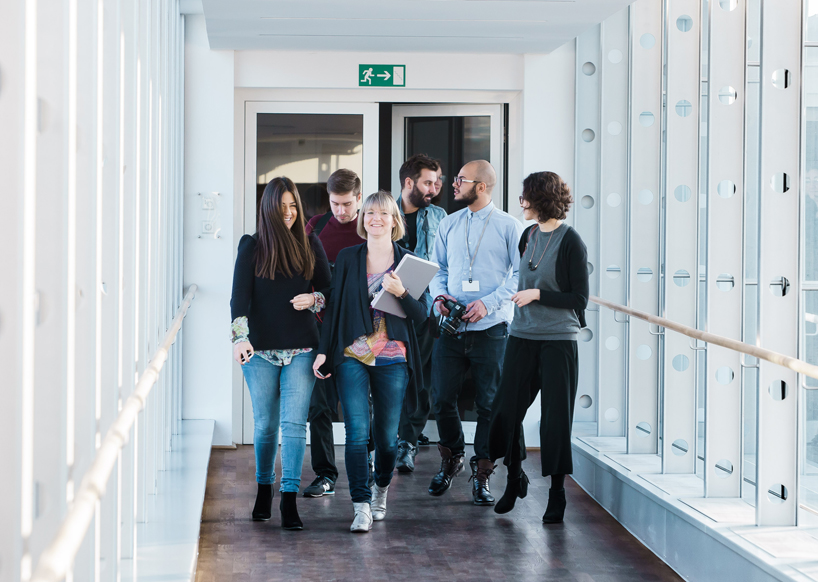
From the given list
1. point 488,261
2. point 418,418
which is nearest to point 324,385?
point 418,418

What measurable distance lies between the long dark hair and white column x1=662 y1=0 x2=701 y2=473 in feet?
6.58

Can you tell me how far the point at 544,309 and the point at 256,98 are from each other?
2895 millimetres

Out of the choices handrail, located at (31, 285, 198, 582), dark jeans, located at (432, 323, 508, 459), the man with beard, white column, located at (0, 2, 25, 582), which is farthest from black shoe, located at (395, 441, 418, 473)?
white column, located at (0, 2, 25, 582)

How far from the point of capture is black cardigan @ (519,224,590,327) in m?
4.09

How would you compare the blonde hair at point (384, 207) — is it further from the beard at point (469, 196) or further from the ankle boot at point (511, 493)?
the ankle boot at point (511, 493)

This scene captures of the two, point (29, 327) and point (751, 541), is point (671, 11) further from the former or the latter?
point (29, 327)

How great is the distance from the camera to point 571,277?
4.12 meters

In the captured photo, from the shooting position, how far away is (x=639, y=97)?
511cm

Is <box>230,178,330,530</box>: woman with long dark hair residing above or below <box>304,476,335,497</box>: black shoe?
above

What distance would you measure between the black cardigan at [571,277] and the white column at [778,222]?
835mm

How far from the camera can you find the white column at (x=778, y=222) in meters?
3.48

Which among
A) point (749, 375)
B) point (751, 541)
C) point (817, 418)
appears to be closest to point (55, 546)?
point (751, 541)

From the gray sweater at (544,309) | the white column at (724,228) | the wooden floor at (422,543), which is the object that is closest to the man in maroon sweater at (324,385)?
the wooden floor at (422,543)

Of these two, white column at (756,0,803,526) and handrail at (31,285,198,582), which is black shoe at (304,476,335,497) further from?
handrail at (31,285,198,582)
